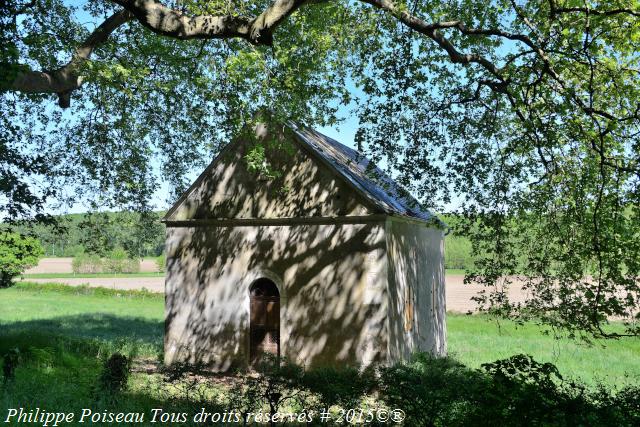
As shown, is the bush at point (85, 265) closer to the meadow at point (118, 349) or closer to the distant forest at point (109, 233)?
the meadow at point (118, 349)

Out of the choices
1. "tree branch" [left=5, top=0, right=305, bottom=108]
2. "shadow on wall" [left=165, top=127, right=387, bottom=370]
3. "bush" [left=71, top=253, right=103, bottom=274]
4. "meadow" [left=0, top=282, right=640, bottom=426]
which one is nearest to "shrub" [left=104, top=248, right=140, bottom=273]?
"bush" [left=71, top=253, right=103, bottom=274]

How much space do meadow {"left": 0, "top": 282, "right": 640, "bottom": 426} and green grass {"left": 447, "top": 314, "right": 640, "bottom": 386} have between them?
0.04m

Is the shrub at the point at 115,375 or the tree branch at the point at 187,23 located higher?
the tree branch at the point at 187,23

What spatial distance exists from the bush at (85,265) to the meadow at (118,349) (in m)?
26.5

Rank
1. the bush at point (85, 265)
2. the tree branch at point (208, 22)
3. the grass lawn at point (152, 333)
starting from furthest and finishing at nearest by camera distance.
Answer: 1. the bush at point (85, 265)
2. the grass lawn at point (152, 333)
3. the tree branch at point (208, 22)

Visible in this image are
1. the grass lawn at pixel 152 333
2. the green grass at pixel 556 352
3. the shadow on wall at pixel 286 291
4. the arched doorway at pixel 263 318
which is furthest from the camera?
the grass lawn at pixel 152 333

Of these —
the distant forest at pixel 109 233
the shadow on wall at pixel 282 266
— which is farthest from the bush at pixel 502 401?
the distant forest at pixel 109 233

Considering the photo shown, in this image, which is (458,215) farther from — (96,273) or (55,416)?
(96,273)

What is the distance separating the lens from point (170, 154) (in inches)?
681

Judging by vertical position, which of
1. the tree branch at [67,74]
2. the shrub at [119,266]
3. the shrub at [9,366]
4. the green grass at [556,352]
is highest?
the tree branch at [67,74]

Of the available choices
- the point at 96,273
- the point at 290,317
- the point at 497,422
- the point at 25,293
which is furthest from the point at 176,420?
the point at 96,273

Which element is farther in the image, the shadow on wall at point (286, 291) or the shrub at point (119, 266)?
the shrub at point (119, 266)

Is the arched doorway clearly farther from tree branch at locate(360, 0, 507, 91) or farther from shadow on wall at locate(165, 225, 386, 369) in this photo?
tree branch at locate(360, 0, 507, 91)

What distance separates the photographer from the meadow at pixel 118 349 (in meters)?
9.23
